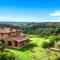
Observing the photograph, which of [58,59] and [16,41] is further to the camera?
[16,41]

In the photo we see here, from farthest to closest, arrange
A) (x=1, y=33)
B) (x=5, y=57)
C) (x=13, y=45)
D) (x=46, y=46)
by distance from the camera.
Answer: (x=1, y=33) → (x=13, y=45) → (x=46, y=46) → (x=5, y=57)

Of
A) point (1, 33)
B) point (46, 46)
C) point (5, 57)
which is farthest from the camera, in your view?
point (1, 33)

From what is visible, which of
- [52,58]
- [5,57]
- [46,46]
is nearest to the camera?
[5,57]

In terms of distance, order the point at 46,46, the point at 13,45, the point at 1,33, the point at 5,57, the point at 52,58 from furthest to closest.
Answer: the point at 1,33, the point at 13,45, the point at 46,46, the point at 52,58, the point at 5,57

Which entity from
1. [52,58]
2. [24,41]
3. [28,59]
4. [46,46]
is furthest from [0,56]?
[24,41]

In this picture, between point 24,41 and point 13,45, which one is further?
point 24,41

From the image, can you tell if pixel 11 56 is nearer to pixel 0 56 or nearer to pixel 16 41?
pixel 0 56

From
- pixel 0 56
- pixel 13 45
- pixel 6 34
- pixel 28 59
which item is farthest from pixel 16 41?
pixel 0 56

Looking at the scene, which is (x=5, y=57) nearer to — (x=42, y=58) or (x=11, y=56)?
(x=11, y=56)

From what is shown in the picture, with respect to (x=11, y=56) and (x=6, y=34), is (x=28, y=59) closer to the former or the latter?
(x=11, y=56)
